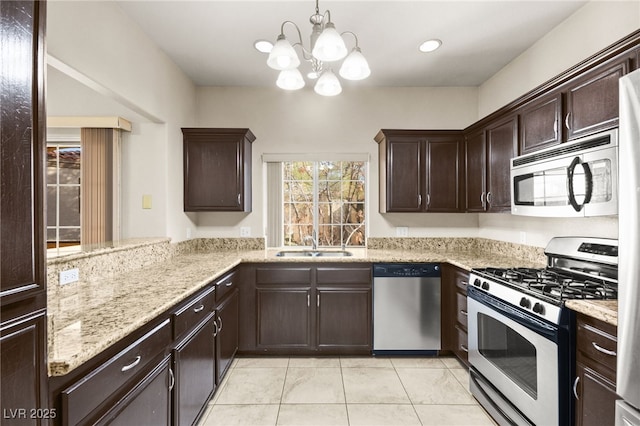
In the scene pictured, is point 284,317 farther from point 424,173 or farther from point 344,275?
point 424,173

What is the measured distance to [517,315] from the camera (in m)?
1.84

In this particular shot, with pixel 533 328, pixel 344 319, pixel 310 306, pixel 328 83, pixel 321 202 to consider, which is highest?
pixel 328 83

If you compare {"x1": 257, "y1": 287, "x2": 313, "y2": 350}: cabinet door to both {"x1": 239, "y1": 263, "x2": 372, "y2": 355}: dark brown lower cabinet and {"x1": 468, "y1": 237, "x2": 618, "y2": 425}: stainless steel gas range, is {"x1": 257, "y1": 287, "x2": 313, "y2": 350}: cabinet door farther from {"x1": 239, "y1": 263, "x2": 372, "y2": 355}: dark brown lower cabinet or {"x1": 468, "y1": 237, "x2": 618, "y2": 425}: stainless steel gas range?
{"x1": 468, "y1": 237, "x2": 618, "y2": 425}: stainless steel gas range

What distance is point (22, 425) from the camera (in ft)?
2.72

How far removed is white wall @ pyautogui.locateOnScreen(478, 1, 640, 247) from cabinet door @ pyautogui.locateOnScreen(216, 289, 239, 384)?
2.54 m

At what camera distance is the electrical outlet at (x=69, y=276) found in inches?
69.6

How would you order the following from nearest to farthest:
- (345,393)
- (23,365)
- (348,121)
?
(23,365) → (345,393) → (348,121)

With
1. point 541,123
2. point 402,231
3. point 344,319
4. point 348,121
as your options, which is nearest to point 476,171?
point 541,123

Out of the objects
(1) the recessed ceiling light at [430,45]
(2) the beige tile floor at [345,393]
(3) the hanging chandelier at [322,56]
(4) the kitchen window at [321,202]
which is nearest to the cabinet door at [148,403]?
(2) the beige tile floor at [345,393]

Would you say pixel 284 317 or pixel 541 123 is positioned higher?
pixel 541 123

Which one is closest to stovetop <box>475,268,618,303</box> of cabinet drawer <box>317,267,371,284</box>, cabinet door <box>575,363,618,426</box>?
cabinet door <box>575,363,618,426</box>

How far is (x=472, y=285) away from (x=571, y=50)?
1822 mm

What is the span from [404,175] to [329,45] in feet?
6.17

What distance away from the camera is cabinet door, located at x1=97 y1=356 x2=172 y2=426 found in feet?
3.90
